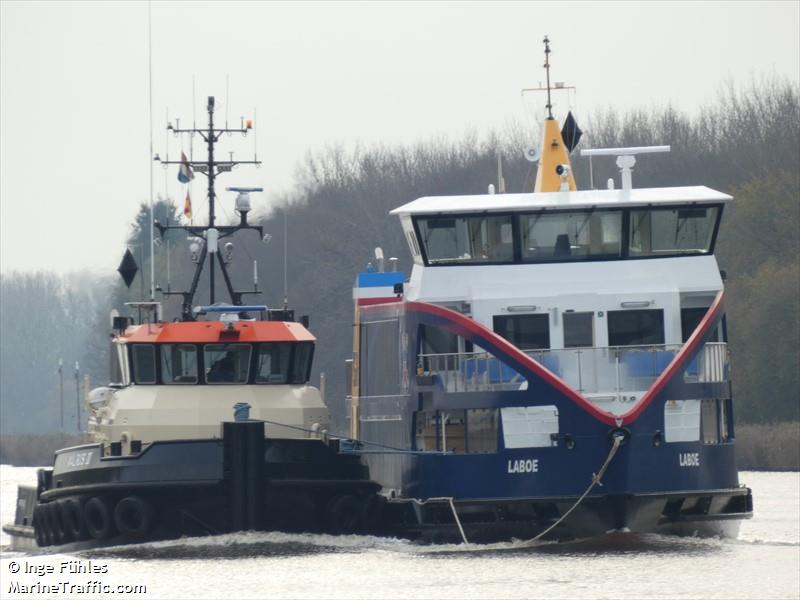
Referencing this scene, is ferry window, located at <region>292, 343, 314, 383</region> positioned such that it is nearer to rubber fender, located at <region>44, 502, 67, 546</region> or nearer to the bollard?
the bollard

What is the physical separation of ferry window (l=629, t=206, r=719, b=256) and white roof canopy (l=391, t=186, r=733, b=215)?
0.86 ft

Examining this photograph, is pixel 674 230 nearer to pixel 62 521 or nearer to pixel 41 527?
pixel 62 521

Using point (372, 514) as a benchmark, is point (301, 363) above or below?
above

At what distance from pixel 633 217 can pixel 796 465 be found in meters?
24.3

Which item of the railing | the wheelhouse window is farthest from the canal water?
the wheelhouse window

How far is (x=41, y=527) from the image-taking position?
37.8m

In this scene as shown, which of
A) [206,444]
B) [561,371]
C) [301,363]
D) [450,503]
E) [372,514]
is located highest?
→ [301,363]

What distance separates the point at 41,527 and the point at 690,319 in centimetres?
1199

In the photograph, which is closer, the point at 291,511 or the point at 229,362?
the point at 291,511

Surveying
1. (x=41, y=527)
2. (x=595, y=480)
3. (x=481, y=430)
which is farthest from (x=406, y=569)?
(x=41, y=527)

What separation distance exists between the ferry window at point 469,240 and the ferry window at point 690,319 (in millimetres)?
3039

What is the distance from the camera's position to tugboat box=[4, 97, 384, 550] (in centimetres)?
3488

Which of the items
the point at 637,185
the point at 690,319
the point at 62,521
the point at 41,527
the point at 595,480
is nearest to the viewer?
the point at 595,480

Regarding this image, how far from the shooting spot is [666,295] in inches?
1380
